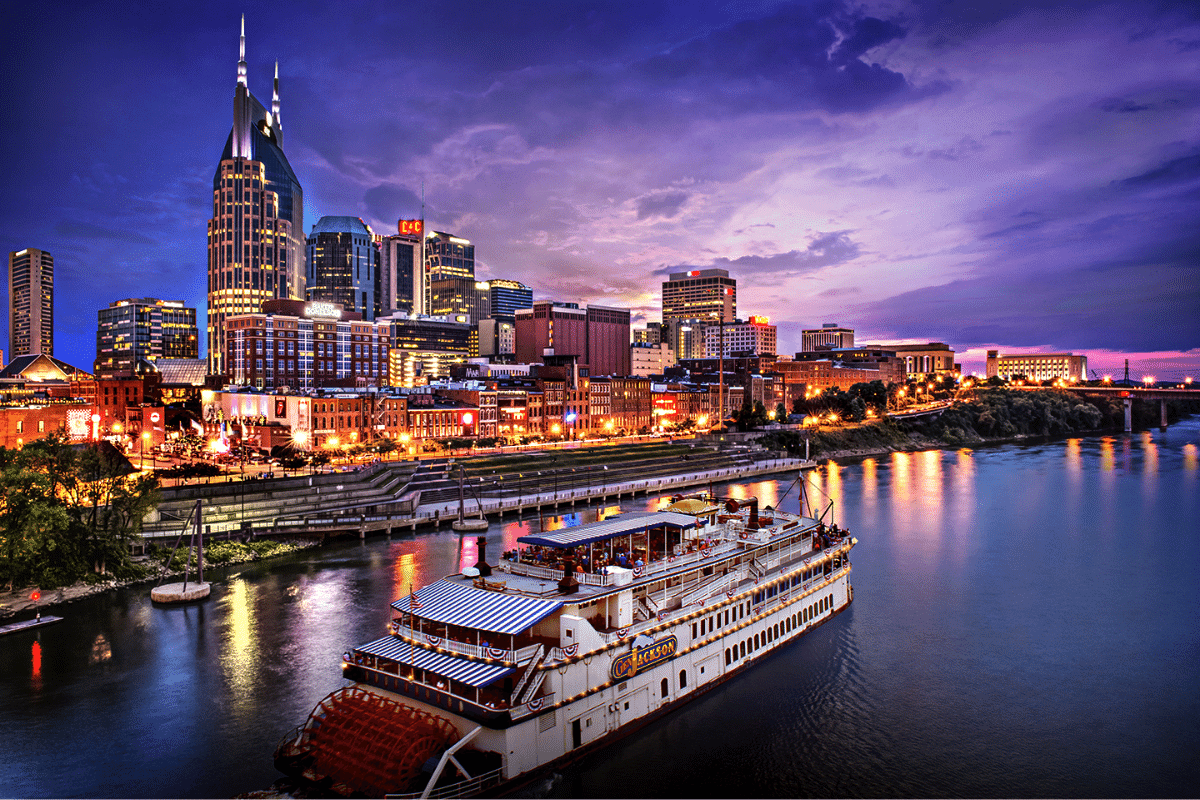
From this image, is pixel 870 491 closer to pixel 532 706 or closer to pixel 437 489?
pixel 437 489

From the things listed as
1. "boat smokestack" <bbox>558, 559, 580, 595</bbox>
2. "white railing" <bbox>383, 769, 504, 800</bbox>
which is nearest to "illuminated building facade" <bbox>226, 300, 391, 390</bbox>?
"boat smokestack" <bbox>558, 559, 580, 595</bbox>

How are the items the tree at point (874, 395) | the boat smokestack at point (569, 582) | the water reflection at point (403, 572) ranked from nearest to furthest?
the boat smokestack at point (569, 582)
the water reflection at point (403, 572)
the tree at point (874, 395)

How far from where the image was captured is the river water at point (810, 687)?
2694 cm

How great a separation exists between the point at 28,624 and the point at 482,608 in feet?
104

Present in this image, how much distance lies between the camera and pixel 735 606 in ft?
115

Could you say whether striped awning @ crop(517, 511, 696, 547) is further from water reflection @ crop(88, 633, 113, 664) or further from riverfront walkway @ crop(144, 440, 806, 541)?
riverfront walkway @ crop(144, 440, 806, 541)

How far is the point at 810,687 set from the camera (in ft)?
113

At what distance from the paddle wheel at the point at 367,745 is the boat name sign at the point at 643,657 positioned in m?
6.60

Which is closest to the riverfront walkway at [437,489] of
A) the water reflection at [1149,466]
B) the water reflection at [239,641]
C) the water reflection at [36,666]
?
the water reflection at [239,641]

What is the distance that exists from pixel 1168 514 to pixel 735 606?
224 ft

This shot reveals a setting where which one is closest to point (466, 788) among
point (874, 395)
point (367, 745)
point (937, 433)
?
point (367, 745)

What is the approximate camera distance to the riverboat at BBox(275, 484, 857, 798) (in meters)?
23.7

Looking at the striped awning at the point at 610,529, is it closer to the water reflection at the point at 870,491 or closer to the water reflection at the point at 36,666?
the water reflection at the point at 36,666

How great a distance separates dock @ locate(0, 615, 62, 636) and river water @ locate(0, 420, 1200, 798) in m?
0.80
